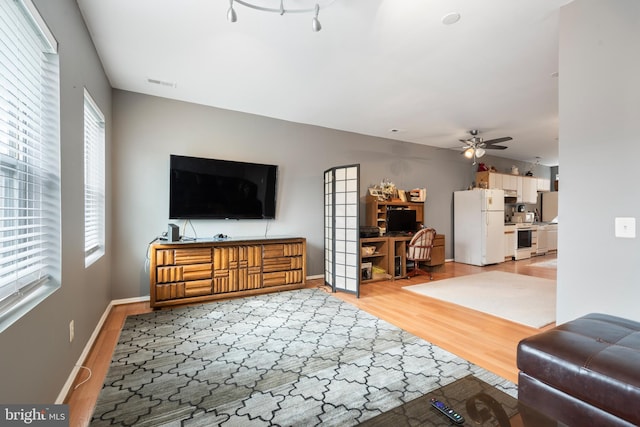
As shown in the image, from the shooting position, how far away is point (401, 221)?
18.9 ft

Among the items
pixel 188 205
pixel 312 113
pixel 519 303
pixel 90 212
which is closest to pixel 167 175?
pixel 188 205

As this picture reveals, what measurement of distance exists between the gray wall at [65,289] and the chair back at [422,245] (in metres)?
4.43

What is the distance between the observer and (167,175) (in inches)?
153

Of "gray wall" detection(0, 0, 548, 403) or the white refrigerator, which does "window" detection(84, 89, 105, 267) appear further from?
the white refrigerator

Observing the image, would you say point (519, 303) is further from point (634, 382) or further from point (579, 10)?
point (579, 10)

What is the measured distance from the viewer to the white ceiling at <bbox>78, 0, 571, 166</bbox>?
2.19 metres

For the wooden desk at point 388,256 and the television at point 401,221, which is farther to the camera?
the television at point 401,221

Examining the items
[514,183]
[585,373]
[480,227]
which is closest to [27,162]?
[585,373]

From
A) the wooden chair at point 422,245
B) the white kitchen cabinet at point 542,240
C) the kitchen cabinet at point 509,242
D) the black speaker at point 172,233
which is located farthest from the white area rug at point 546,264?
the black speaker at point 172,233

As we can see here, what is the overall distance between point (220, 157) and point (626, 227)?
4246 mm

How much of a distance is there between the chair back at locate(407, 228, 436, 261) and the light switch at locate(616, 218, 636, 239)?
3.20 metres

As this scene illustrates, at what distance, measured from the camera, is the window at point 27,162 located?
1.36 meters

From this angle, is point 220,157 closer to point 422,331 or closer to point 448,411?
point 422,331

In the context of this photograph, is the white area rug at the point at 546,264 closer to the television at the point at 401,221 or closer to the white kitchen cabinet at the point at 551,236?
the white kitchen cabinet at the point at 551,236
